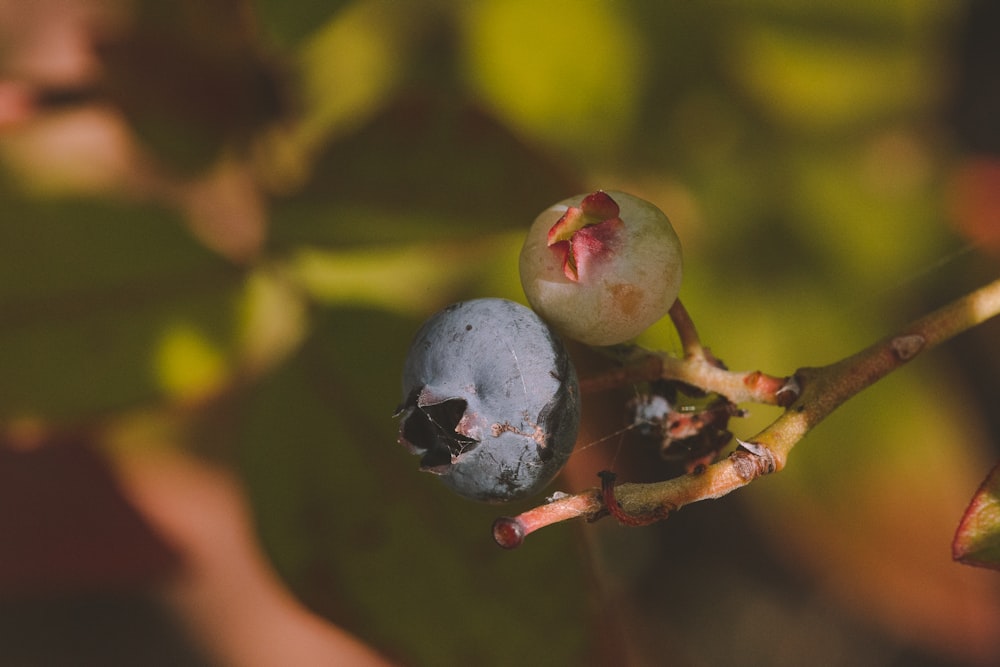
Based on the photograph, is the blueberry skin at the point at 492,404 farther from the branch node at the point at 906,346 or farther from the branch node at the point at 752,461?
the branch node at the point at 906,346

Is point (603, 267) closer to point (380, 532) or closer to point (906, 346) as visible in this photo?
point (906, 346)

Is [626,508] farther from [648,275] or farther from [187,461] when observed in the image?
[187,461]

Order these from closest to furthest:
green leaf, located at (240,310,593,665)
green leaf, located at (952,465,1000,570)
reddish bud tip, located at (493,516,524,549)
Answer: reddish bud tip, located at (493,516,524,549) < green leaf, located at (952,465,1000,570) < green leaf, located at (240,310,593,665)

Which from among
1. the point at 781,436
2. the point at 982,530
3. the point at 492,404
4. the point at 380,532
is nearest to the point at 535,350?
the point at 492,404

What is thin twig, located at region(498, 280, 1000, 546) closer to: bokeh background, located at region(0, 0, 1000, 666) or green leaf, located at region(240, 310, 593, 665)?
bokeh background, located at region(0, 0, 1000, 666)

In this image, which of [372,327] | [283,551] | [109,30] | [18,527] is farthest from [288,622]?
[109,30]

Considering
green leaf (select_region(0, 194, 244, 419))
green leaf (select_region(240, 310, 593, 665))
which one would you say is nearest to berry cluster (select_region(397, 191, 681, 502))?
green leaf (select_region(240, 310, 593, 665))

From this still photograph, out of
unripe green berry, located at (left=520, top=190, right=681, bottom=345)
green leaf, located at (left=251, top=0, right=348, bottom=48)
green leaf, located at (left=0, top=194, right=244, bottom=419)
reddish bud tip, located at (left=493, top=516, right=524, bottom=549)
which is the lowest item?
green leaf, located at (left=0, top=194, right=244, bottom=419)
